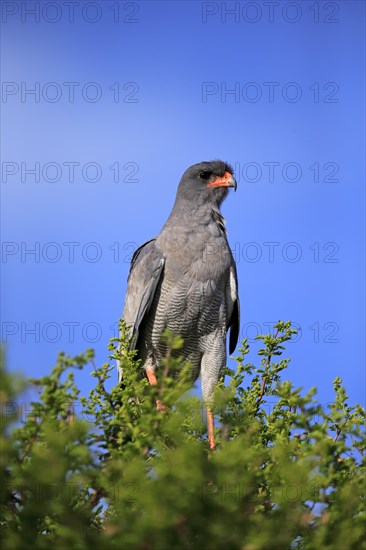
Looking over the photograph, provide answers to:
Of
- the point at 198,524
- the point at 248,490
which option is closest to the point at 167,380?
the point at 248,490

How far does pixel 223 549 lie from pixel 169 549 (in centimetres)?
21

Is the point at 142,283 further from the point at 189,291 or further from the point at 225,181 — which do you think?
the point at 225,181

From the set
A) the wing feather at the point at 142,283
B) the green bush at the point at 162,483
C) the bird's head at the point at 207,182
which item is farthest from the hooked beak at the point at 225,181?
the green bush at the point at 162,483

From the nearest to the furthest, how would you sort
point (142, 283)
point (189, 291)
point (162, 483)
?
point (162, 483), point (189, 291), point (142, 283)

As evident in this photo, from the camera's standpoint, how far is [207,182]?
25.2ft

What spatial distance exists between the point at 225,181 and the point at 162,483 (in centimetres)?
544

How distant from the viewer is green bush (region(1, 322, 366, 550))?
2.53m

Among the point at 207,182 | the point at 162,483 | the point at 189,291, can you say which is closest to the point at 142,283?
the point at 189,291

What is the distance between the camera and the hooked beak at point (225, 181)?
7551mm

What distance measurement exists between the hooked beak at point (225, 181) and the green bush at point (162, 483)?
413 cm

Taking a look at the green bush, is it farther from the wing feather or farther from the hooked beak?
the hooked beak

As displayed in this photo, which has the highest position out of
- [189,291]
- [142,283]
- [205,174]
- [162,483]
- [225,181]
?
[205,174]

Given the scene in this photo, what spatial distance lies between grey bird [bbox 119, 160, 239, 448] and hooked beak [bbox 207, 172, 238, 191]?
0.05ft

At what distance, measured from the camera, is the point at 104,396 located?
13.9 ft
